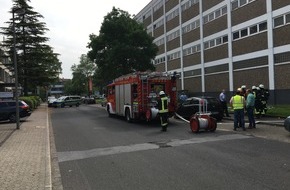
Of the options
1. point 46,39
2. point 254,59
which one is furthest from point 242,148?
point 46,39

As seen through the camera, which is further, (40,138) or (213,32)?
(213,32)

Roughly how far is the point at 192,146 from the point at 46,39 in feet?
158

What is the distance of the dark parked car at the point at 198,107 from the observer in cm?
2185

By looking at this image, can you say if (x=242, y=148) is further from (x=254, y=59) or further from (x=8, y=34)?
(x=8, y=34)

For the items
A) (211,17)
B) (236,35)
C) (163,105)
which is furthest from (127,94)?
(211,17)

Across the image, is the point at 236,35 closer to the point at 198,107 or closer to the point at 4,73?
the point at 198,107

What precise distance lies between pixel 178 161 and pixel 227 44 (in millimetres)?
33053

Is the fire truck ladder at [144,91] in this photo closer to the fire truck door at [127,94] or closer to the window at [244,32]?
the fire truck door at [127,94]

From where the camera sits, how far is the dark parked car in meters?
21.9

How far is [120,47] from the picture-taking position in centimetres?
4322

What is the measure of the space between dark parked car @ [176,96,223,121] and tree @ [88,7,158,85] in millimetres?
Answer: 20842

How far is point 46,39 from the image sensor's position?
5738 centimetres

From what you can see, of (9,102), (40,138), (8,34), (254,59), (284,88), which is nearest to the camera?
(40,138)

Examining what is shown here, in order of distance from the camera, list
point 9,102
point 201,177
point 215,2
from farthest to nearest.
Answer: point 215,2 → point 9,102 → point 201,177
